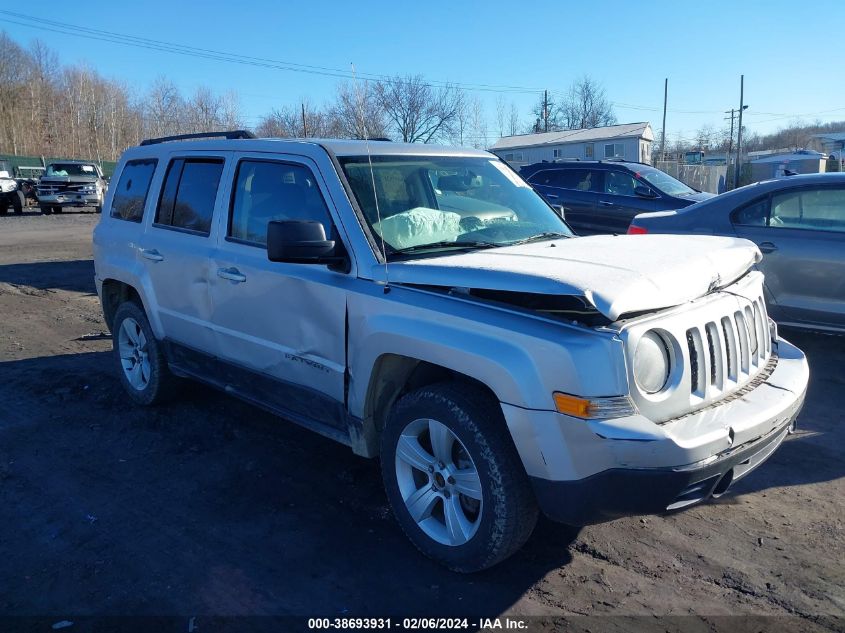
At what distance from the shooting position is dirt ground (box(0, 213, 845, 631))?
3.04m

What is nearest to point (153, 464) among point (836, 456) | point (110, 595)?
point (110, 595)

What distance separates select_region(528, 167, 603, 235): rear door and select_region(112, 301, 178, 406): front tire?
8356 millimetres

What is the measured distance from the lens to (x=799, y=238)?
6.35m

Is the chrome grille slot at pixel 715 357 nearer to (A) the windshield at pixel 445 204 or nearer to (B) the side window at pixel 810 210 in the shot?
(A) the windshield at pixel 445 204

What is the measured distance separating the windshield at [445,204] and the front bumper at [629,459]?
4.51 feet

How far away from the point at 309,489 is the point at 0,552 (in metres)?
1.59

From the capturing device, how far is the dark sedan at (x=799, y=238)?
6121mm

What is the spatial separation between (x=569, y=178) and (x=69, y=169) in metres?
24.3

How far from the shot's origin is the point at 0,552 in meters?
3.51

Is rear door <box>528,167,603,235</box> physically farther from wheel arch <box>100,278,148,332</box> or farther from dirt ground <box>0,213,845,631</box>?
wheel arch <box>100,278,148,332</box>

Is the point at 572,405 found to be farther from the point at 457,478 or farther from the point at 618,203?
the point at 618,203

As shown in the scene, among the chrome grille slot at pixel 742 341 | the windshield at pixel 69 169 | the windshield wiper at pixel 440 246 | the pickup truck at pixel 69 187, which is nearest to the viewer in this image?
the chrome grille slot at pixel 742 341

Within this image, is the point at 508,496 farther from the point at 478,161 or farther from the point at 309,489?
the point at 478,161

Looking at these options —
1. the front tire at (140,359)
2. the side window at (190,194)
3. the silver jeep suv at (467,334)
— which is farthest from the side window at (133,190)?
the front tire at (140,359)
